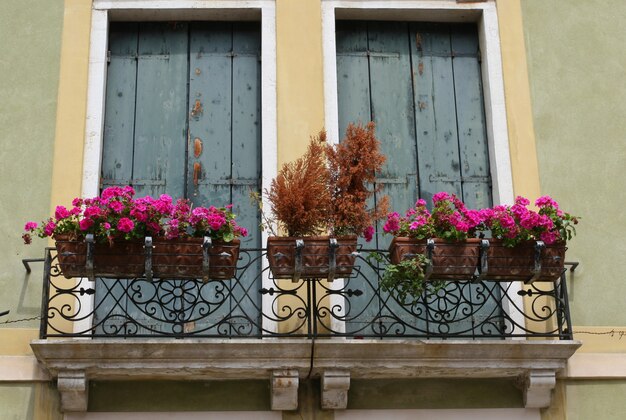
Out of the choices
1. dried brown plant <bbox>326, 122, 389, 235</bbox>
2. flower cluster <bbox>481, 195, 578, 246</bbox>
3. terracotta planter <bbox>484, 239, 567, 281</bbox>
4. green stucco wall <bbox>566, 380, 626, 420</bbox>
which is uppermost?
dried brown plant <bbox>326, 122, 389, 235</bbox>

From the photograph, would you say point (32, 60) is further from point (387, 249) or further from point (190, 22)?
point (387, 249)

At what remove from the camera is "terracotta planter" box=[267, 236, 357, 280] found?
8.45 m

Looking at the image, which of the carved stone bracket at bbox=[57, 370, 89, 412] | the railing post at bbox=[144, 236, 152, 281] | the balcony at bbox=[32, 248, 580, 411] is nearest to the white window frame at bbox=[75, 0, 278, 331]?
the balcony at bbox=[32, 248, 580, 411]

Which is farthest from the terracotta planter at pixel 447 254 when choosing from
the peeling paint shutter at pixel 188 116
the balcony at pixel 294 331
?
the peeling paint shutter at pixel 188 116

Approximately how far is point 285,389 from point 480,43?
10.7ft

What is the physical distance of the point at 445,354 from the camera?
8.73m

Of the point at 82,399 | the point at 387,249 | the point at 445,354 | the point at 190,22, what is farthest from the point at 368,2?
the point at 82,399

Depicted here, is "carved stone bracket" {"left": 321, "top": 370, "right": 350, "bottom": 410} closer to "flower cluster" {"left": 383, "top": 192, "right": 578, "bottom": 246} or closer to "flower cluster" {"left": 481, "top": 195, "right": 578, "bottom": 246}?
"flower cluster" {"left": 383, "top": 192, "right": 578, "bottom": 246}

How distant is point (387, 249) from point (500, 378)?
1.21 metres

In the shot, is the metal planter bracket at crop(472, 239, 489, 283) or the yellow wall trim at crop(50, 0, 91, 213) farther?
the yellow wall trim at crop(50, 0, 91, 213)

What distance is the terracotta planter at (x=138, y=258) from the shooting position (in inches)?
332

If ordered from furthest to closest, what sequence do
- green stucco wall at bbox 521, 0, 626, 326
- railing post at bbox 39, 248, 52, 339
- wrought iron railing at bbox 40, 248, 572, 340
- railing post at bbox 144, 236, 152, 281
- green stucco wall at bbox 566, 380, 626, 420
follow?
green stucco wall at bbox 521, 0, 626, 326 < green stucco wall at bbox 566, 380, 626, 420 < wrought iron railing at bbox 40, 248, 572, 340 < railing post at bbox 39, 248, 52, 339 < railing post at bbox 144, 236, 152, 281

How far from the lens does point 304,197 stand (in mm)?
8477

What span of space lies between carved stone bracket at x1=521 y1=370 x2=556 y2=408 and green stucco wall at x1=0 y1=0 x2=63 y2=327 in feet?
11.1
